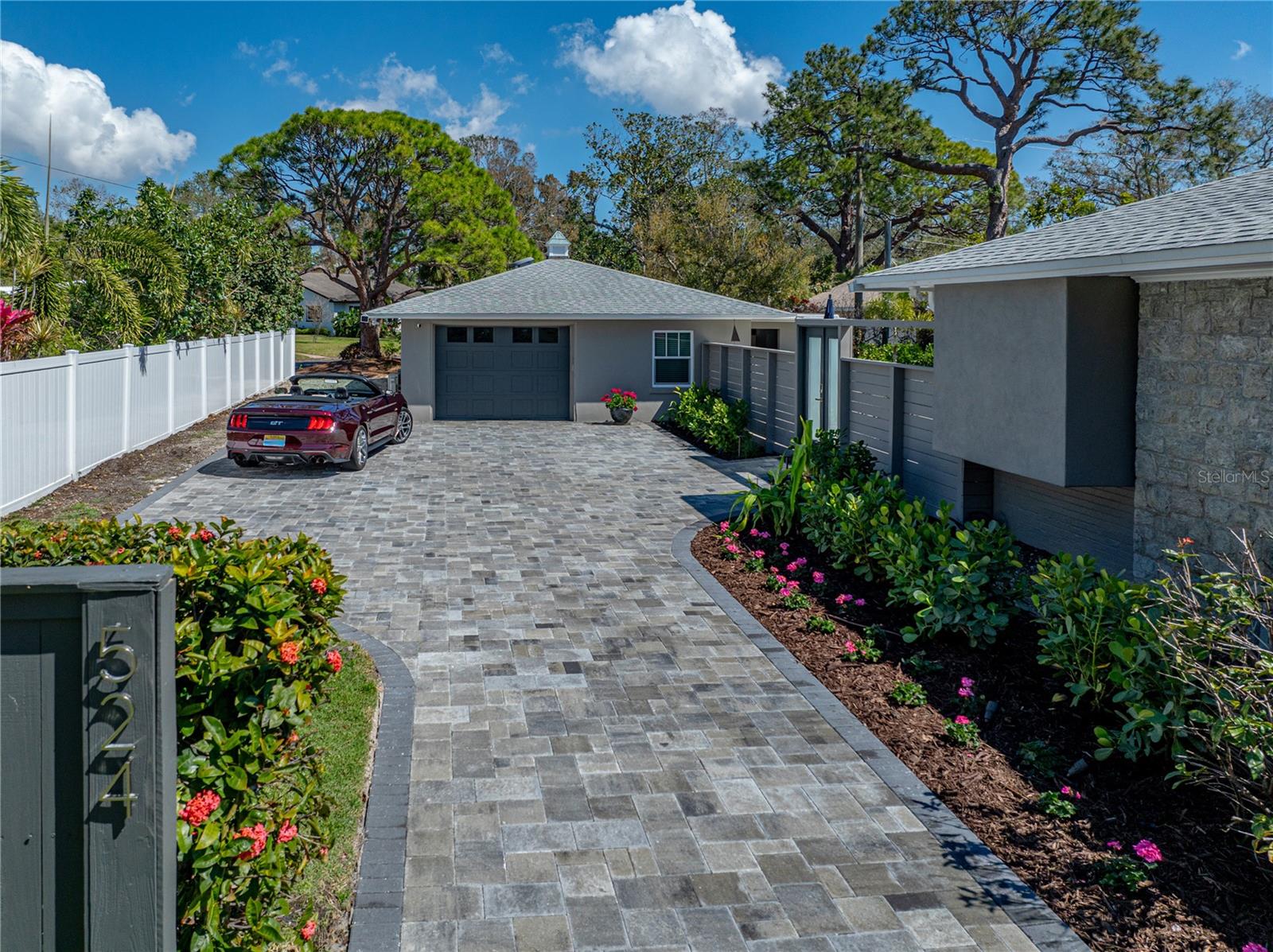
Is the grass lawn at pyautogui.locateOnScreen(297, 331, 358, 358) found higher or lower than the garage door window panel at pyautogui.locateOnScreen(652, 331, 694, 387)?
higher

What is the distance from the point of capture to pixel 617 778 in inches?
234

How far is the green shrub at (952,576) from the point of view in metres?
7.75

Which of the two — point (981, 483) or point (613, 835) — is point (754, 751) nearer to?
point (613, 835)

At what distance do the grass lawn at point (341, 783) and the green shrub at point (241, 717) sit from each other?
142 millimetres

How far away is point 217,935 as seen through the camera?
376 cm

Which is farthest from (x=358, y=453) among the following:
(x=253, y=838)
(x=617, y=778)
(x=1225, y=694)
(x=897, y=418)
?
(x=1225, y=694)

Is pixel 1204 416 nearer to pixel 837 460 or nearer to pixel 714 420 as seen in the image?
pixel 837 460

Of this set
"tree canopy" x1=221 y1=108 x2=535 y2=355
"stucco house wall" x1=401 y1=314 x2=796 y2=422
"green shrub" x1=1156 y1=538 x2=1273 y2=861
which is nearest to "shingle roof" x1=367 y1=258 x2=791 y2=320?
"stucco house wall" x1=401 y1=314 x2=796 y2=422

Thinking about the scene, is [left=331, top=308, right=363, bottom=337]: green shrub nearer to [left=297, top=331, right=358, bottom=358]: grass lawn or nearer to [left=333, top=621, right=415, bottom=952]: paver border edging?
[left=297, top=331, right=358, bottom=358]: grass lawn

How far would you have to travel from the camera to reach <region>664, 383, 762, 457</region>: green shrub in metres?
19.2

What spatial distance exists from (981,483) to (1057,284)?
295cm

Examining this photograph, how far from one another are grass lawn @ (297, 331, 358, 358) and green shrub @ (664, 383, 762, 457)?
26385mm

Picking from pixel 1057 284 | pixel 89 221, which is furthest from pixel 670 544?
pixel 89 221

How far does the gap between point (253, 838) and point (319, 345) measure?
50.7 m
